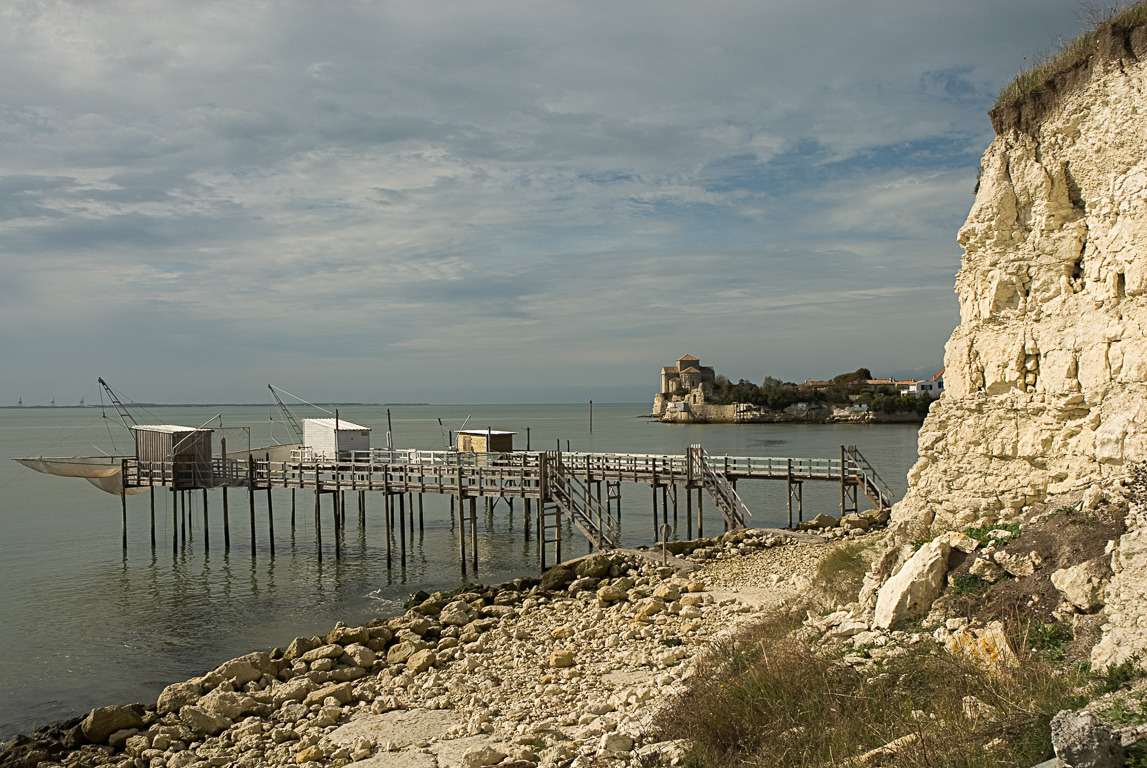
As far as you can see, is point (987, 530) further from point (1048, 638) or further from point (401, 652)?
point (401, 652)

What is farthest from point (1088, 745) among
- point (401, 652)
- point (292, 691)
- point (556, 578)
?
point (556, 578)

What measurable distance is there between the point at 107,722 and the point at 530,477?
55.1ft

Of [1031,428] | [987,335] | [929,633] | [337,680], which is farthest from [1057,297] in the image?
[337,680]

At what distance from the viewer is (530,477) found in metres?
29.2

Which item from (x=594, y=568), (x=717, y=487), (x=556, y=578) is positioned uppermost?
(x=717, y=487)

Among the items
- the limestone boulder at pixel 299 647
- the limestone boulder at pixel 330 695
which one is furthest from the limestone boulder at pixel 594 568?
the limestone boulder at pixel 330 695

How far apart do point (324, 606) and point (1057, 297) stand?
20910mm

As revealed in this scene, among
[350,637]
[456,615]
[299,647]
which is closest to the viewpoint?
[299,647]

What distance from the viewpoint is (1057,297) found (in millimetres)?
11758

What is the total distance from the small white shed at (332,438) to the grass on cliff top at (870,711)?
2991cm

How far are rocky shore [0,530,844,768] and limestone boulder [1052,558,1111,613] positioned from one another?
4313 mm

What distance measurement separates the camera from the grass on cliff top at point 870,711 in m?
6.28

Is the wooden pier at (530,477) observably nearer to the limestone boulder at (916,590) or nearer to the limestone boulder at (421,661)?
the limestone boulder at (421,661)

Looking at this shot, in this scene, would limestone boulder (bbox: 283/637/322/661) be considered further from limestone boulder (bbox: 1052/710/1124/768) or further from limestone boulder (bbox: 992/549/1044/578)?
limestone boulder (bbox: 1052/710/1124/768)
